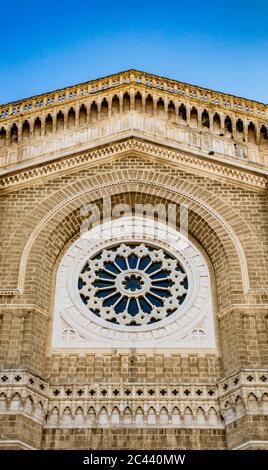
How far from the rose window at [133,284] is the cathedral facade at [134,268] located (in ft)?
0.12

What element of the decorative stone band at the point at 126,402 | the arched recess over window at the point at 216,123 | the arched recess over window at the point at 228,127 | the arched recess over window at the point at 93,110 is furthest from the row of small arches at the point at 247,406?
the arched recess over window at the point at 93,110

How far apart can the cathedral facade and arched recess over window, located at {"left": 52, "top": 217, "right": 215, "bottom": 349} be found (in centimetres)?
3

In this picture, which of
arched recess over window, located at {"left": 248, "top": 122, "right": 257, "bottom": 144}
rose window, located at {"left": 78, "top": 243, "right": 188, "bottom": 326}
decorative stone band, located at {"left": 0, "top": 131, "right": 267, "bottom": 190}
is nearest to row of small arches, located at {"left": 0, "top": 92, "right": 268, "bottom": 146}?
arched recess over window, located at {"left": 248, "top": 122, "right": 257, "bottom": 144}

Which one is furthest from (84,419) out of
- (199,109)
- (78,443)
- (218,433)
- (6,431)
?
(199,109)

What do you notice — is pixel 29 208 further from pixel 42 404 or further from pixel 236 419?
pixel 236 419

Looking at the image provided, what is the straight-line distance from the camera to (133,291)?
711 inches

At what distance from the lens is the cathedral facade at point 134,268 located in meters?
15.7

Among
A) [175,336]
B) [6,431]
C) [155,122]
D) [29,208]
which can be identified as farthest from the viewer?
[155,122]

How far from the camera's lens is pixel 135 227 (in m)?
19.4

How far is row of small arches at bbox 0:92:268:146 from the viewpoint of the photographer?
20.7 meters

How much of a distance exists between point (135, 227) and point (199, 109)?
3.91m

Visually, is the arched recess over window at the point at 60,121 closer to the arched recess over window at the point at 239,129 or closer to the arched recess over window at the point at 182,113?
the arched recess over window at the point at 182,113

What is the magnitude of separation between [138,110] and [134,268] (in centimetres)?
488

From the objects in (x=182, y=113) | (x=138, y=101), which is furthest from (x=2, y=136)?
(x=182, y=113)
